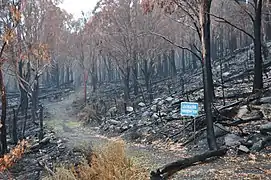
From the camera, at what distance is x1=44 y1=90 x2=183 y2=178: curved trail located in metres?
12.1

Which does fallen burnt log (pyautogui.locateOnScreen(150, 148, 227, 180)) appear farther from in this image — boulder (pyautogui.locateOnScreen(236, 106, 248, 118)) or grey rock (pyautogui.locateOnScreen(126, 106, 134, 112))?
grey rock (pyautogui.locateOnScreen(126, 106, 134, 112))

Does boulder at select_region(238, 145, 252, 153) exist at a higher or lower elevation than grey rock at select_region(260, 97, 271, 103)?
lower

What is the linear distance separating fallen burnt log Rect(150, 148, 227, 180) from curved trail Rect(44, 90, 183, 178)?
117 cm

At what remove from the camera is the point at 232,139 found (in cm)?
1188

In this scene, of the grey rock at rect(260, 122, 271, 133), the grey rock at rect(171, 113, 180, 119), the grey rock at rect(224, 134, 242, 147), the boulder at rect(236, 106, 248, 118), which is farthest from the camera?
the grey rock at rect(171, 113, 180, 119)

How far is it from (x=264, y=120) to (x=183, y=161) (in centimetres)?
483

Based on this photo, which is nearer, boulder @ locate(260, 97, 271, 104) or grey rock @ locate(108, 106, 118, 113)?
boulder @ locate(260, 97, 271, 104)

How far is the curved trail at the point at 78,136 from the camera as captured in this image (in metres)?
12.1

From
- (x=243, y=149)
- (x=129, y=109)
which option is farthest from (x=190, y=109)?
(x=129, y=109)

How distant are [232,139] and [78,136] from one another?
12.7 metres

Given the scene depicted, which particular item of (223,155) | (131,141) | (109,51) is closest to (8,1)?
(131,141)

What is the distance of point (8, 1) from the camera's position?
54.0ft

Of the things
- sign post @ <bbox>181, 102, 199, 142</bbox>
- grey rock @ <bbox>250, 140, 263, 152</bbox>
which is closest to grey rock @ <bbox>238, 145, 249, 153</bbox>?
grey rock @ <bbox>250, 140, 263, 152</bbox>

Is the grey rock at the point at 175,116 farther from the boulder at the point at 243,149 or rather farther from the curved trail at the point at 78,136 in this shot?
the boulder at the point at 243,149
